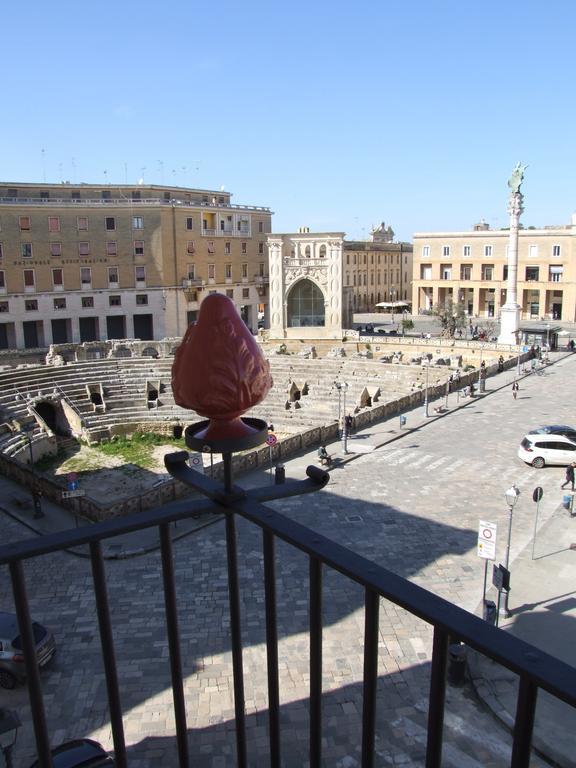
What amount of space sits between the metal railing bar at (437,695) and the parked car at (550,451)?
21.1m

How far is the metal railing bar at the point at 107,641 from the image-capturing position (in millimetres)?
2734

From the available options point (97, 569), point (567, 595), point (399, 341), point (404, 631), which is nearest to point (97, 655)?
point (404, 631)

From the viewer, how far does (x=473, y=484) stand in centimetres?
2059

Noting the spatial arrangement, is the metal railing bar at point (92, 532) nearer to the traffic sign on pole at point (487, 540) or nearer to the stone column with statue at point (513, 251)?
the traffic sign on pole at point (487, 540)

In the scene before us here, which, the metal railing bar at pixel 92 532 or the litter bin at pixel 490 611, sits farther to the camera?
the litter bin at pixel 490 611

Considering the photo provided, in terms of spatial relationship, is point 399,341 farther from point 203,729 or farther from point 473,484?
point 203,729

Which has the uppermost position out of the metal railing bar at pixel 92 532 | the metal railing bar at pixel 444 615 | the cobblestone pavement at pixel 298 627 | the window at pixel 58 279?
the window at pixel 58 279

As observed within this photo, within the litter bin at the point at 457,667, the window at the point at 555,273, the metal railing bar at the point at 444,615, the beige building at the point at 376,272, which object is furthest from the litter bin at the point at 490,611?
the beige building at the point at 376,272

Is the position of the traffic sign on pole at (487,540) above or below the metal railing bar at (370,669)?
below

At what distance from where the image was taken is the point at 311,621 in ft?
8.76

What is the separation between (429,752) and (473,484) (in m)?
19.1

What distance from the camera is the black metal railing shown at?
6.48 ft

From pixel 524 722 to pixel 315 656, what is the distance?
938 millimetres

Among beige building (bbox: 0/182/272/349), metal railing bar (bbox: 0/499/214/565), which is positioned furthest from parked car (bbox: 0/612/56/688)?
beige building (bbox: 0/182/272/349)
